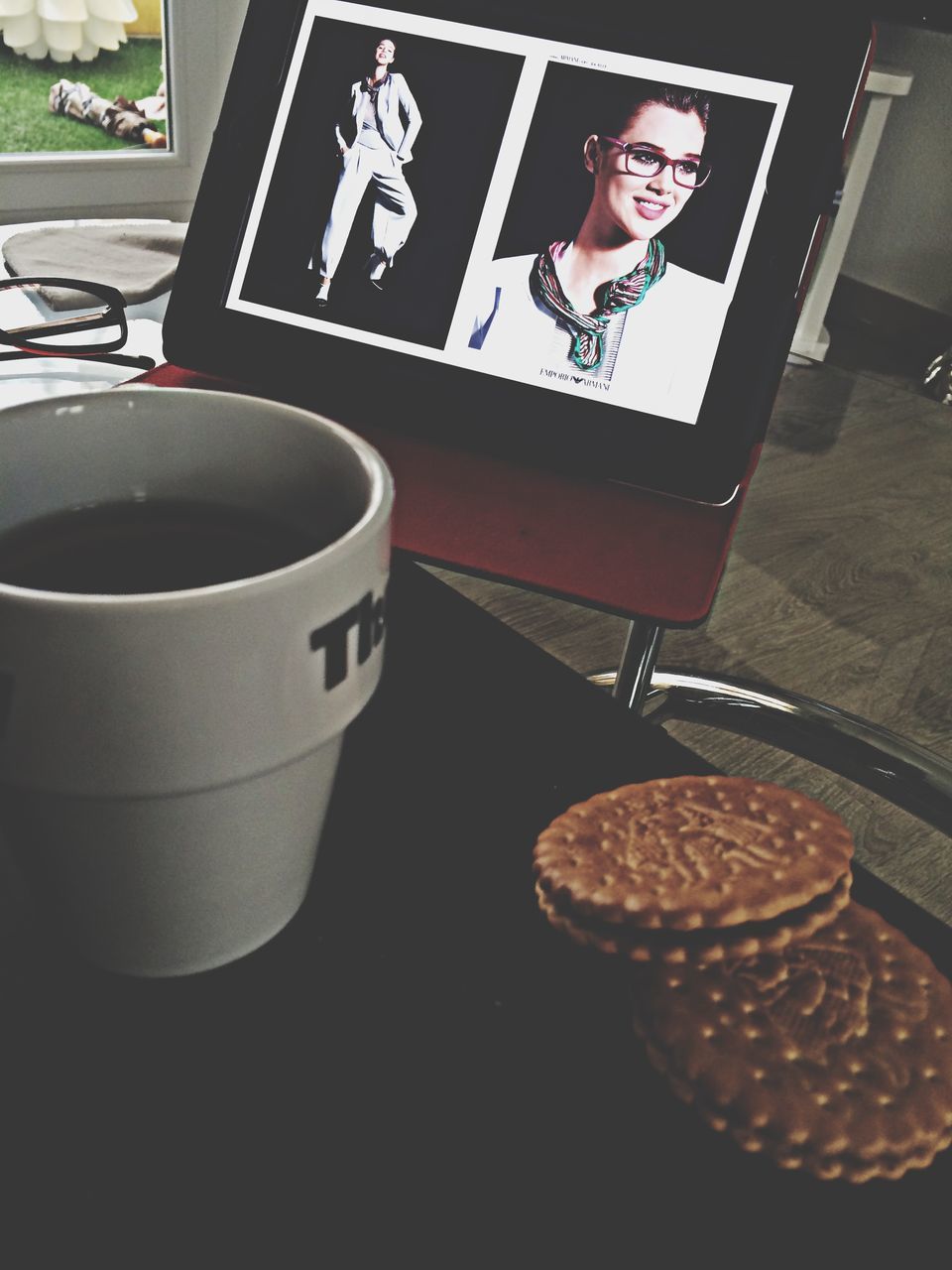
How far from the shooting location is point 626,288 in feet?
1.71

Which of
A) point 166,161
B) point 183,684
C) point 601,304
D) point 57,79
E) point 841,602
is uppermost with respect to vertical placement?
point 57,79

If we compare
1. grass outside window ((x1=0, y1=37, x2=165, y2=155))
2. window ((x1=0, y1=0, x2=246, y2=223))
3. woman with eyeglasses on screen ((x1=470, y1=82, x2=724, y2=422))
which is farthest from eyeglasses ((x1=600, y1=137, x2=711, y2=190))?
grass outside window ((x1=0, y1=37, x2=165, y2=155))

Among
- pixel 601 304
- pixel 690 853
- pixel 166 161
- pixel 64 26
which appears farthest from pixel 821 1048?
pixel 64 26

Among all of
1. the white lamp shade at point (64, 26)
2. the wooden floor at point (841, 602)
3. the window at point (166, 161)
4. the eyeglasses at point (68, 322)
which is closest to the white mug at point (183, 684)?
the eyeglasses at point (68, 322)

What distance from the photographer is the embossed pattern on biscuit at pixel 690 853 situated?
0.23 m

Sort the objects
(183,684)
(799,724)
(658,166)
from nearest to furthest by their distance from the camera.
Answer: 1. (183,684)
2. (658,166)
3. (799,724)

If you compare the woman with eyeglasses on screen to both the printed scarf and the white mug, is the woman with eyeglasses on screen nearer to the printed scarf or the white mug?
the printed scarf

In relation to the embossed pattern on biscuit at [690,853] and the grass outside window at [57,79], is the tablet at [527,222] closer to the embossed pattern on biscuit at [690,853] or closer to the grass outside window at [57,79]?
the embossed pattern on biscuit at [690,853]

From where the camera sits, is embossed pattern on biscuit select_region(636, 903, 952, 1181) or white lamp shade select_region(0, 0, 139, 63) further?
white lamp shade select_region(0, 0, 139, 63)

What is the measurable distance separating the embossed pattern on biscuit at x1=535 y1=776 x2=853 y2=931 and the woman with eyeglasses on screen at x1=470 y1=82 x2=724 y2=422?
0.28m

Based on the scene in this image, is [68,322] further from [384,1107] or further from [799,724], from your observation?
[384,1107]

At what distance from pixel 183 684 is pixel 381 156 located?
0.45 m

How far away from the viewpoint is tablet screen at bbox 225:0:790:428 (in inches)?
19.9

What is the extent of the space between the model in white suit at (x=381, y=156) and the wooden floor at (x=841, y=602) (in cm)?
54
